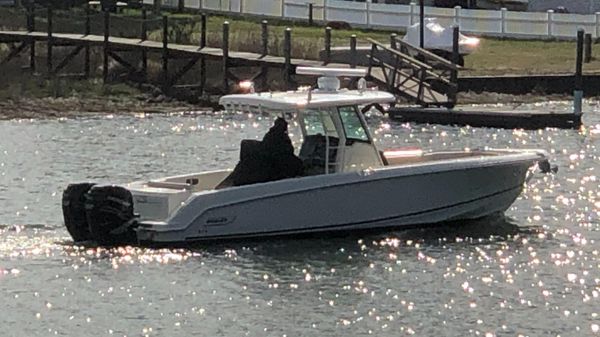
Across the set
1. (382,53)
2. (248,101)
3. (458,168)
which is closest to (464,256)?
(458,168)

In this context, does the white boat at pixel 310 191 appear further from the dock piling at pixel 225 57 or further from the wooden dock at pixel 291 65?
the dock piling at pixel 225 57

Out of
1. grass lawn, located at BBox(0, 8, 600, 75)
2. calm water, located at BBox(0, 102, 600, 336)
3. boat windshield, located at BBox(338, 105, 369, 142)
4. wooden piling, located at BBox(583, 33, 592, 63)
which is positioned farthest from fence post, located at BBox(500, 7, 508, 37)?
boat windshield, located at BBox(338, 105, 369, 142)

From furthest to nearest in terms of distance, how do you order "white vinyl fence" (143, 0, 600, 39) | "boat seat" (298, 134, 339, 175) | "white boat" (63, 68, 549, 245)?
"white vinyl fence" (143, 0, 600, 39)
"boat seat" (298, 134, 339, 175)
"white boat" (63, 68, 549, 245)

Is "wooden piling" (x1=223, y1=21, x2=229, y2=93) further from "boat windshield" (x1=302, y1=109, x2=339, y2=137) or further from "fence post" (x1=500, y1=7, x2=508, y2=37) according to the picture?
"boat windshield" (x1=302, y1=109, x2=339, y2=137)

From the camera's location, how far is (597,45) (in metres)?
56.4

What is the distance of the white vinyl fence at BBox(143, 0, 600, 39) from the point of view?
58500 mm

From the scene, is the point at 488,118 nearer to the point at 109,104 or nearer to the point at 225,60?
the point at 225,60

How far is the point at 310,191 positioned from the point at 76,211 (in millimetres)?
3080

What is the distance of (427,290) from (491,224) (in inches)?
184

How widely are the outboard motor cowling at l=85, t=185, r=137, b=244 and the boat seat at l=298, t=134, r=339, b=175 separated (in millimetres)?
2633

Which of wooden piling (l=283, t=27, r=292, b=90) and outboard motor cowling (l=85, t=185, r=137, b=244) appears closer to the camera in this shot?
outboard motor cowling (l=85, t=185, r=137, b=244)

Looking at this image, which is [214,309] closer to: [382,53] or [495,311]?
[495,311]

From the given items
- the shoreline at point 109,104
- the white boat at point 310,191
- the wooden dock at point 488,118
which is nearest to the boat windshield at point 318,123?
the white boat at point 310,191

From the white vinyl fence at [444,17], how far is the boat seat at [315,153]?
35.0 m
